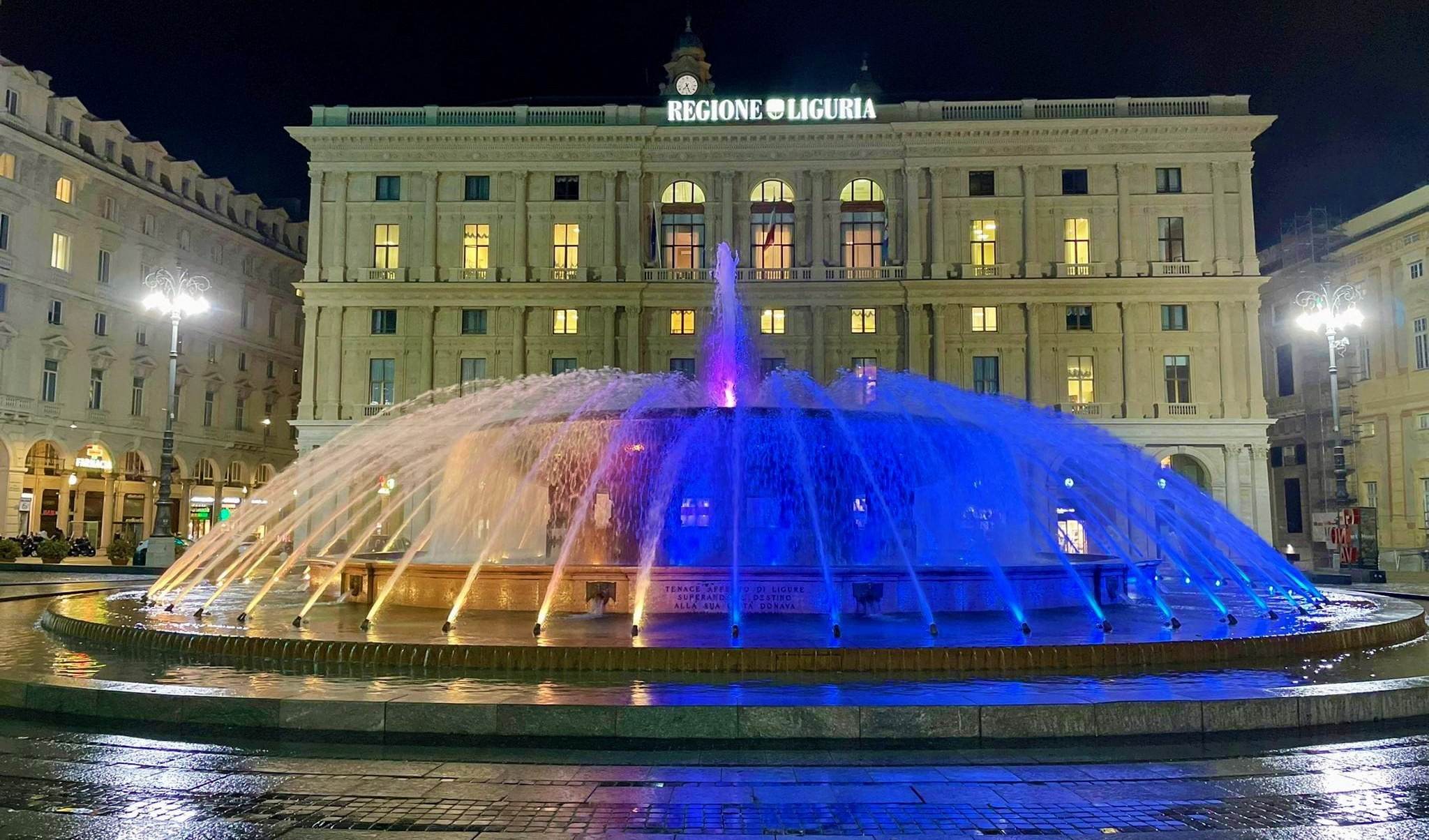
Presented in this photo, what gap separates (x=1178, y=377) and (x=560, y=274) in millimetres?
28020

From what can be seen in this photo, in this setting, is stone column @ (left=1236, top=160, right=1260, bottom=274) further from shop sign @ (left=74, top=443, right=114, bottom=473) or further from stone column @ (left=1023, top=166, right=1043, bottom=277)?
shop sign @ (left=74, top=443, right=114, bottom=473)

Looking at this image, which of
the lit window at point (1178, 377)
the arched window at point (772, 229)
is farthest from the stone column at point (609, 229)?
the lit window at point (1178, 377)

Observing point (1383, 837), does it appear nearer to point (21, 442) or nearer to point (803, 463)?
point (803, 463)

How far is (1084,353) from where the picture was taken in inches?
1800

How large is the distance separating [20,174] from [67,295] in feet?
18.2

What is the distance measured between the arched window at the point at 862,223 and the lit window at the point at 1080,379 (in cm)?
970

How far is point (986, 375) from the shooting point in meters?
45.9

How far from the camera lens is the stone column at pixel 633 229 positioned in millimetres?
46562

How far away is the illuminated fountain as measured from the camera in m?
12.6

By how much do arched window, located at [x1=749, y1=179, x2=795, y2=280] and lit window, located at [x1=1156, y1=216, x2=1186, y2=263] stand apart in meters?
16.5

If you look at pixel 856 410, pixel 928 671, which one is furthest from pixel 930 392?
pixel 928 671

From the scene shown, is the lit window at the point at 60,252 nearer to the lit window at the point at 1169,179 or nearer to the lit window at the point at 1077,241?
the lit window at the point at 1077,241

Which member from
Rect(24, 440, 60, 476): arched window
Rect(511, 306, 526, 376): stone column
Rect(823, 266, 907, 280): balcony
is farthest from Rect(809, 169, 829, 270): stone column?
Rect(24, 440, 60, 476): arched window

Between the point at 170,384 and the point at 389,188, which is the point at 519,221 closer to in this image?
the point at 389,188
